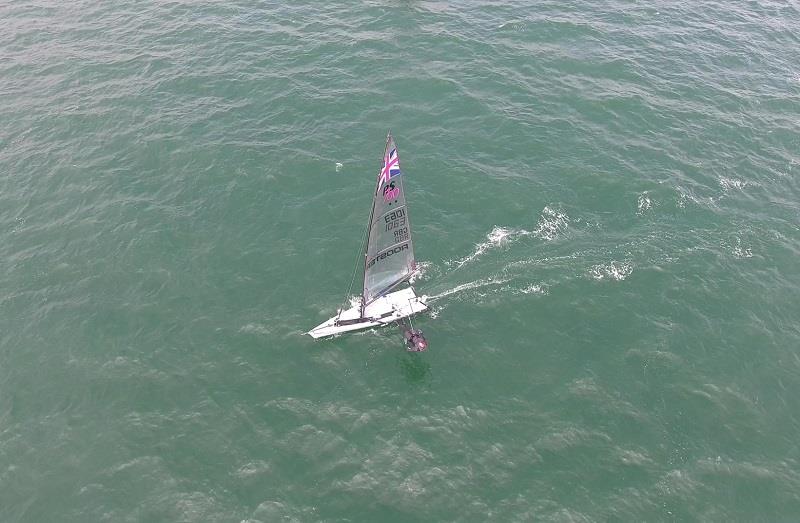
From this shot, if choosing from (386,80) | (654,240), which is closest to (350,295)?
(654,240)

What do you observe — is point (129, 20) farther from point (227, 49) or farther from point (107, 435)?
point (107, 435)

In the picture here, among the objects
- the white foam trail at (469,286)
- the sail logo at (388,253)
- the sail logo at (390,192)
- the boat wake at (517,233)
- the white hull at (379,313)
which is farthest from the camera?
the boat wake at (517,233)

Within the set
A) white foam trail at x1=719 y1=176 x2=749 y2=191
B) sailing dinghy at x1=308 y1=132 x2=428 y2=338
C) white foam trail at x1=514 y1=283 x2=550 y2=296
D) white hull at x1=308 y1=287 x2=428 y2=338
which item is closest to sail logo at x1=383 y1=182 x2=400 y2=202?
sailing dinghy at x1=308 y1=132 x2=428 y2=338

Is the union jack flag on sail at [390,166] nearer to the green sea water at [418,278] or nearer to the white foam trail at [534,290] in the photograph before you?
the green sea water at [418,278]

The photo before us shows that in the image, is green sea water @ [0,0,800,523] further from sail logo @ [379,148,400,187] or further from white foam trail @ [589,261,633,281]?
sail logo @ [379,148,400,187]

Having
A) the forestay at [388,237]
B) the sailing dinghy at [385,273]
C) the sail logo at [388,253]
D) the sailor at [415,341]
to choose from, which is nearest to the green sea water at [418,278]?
the sailor at [415,341]

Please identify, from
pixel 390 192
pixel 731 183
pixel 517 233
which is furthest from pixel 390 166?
pixel 731 183

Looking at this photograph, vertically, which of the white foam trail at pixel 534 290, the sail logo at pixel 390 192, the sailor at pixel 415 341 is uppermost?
the sail logo at pixel 390 192

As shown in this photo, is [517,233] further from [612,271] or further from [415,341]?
A: [415,341]
